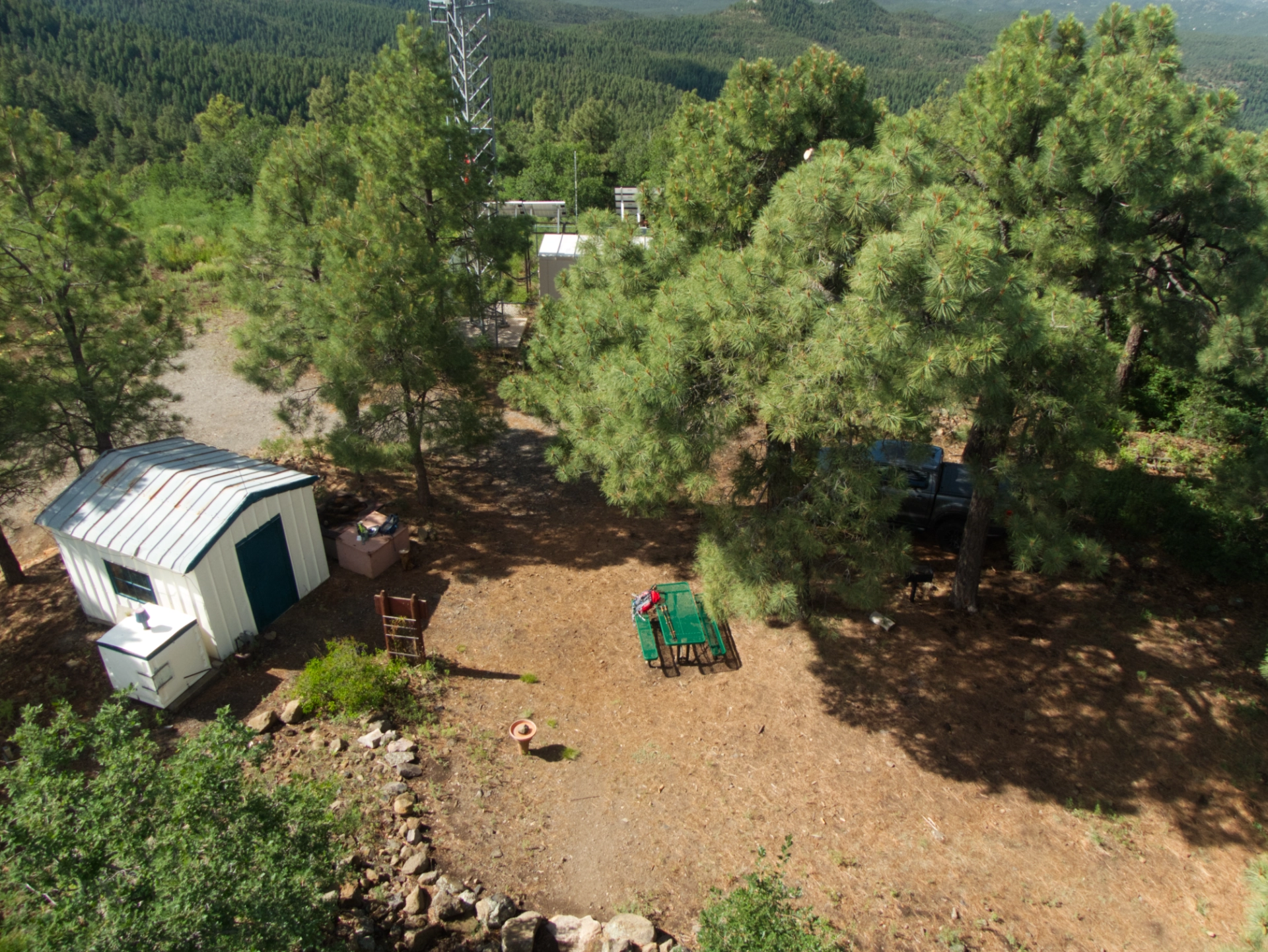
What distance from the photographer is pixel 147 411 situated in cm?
1183

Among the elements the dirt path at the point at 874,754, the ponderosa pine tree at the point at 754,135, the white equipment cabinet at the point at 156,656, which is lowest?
the dirt path at the point at 874,754

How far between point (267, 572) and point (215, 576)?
1009 mm

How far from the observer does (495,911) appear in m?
6.16

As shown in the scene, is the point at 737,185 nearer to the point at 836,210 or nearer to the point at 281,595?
the point at 836,210

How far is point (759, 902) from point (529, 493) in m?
10.4

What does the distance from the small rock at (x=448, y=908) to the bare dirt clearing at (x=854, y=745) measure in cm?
43

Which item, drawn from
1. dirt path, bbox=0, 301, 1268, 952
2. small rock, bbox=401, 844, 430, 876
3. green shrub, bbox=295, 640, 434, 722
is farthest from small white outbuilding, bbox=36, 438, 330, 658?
small rock, bbox=401, 844, 430, 876

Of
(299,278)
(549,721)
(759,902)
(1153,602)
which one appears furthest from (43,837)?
(1153,602)

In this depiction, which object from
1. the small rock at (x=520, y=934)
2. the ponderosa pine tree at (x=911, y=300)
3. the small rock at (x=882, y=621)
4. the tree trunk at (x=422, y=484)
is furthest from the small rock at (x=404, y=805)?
the small rock at (x=882, y=621)

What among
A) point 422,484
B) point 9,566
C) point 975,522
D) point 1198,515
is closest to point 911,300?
point 975,522

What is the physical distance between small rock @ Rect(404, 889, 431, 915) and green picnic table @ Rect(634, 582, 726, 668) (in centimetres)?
404

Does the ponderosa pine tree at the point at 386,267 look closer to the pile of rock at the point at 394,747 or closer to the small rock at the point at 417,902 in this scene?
the pile of rock at the point at 394,747

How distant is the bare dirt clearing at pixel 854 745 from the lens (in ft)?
22.2

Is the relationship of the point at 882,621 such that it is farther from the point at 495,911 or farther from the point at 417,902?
the point at 417,902
